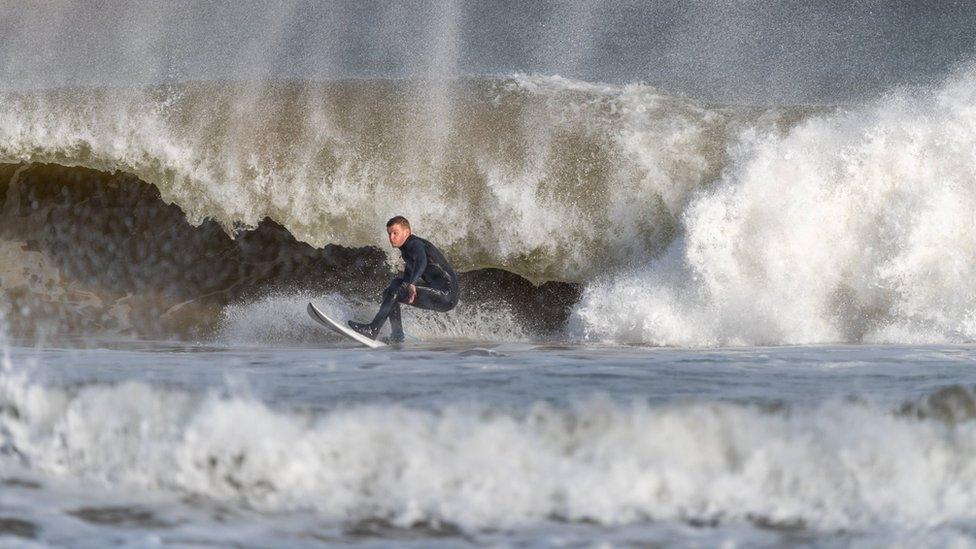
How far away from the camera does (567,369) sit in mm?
6945

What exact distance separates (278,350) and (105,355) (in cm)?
145

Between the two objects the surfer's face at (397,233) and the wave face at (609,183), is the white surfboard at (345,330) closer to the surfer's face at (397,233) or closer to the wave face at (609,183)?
the surfer's face at (397,233)

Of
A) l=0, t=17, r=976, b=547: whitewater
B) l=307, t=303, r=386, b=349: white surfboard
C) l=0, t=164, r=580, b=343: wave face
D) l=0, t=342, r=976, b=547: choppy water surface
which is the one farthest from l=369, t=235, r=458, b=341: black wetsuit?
l=0, t=342, r=976, b=547: choppy water surface

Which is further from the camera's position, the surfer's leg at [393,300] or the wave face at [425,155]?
the wave face at [425,155]

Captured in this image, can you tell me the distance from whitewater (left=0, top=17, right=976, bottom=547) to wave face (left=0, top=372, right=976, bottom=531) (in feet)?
0.05

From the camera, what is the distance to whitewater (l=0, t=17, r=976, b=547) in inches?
176

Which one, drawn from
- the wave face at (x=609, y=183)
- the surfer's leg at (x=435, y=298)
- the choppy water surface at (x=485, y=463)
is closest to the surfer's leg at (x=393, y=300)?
the surfer's leg at (x=435, y=298)

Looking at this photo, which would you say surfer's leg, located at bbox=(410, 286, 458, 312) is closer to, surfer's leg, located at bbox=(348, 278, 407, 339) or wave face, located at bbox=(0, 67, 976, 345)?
surfer's leg, located at bbox=(348, 278, 407, 339)

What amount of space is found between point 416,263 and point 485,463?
5.11 meters

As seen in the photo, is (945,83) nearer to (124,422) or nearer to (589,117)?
(589,117)

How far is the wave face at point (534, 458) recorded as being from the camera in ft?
14.5

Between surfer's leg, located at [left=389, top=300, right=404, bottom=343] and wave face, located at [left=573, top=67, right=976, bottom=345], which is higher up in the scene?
wave face, located at [left=573, top=67, right=976, bottom=345]

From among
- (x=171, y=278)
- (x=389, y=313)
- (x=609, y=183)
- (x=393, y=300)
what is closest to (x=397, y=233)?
(x=393, y=300)

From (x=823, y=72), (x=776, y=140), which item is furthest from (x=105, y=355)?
(x=823, y=72)
